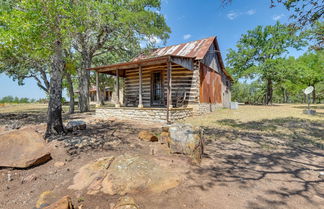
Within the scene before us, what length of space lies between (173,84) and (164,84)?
735 mm

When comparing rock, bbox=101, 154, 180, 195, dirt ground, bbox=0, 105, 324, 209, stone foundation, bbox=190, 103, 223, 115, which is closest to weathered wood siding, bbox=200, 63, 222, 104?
stone foundation, bbox=190, 103, 223, 115

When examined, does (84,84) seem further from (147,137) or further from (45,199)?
(45,199)

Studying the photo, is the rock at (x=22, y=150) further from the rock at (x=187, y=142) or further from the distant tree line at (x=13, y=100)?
the distant tree line at (x=13, y=100)

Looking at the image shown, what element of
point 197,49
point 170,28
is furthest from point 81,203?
point 170,28

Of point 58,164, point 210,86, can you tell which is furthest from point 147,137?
point 210,86

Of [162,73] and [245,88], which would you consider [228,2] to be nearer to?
[162,73]

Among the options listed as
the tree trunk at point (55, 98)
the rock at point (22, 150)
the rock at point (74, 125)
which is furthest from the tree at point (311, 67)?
the rock at point (22, 150)

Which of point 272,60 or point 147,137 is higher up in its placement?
point 272,60

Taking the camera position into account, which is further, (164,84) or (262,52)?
(262,52)

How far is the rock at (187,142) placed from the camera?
3754mm

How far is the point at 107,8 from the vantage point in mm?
9086

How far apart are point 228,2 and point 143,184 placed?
518 centimetres

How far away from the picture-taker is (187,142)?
3.84m

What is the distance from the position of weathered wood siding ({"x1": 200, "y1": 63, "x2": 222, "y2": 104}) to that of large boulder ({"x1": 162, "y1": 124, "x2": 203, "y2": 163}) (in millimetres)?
7414
